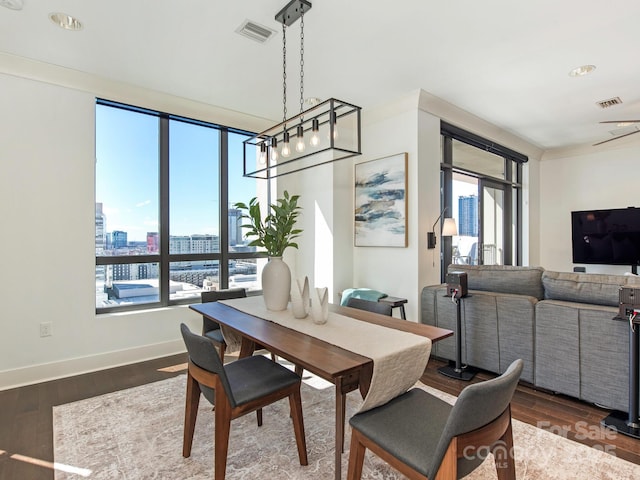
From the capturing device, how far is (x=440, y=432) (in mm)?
1382

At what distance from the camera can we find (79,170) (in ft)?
10.8

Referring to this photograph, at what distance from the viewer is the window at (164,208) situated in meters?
3.61

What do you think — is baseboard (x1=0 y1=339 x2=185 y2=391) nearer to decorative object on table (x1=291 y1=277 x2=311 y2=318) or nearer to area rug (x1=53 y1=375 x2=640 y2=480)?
area rug (x1=53 y1=375 x2=640 y2=480)

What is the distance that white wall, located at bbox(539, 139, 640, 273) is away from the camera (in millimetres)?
5531

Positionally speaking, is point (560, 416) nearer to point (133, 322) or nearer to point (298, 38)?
point (298, 38)

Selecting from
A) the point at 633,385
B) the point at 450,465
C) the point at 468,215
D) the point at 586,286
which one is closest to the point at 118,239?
the point at 450,465

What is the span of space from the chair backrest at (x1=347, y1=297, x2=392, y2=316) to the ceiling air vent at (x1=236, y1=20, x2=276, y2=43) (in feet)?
7.12

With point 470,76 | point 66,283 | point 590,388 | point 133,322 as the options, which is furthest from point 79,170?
point 590,388

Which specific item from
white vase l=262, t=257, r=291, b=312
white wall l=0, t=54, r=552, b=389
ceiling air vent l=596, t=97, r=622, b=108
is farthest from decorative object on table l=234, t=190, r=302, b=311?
ceiling air vent l=596, t=97, r=622, b=108

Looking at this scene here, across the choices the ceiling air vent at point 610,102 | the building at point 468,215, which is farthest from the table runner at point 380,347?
the ceiling air vent at point 610,102

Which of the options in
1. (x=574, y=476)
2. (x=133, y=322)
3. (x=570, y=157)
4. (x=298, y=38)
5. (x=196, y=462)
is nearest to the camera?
(x=574, y=476)

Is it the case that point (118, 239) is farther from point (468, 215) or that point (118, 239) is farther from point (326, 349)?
point (468, 215)

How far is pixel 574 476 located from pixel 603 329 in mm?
1069

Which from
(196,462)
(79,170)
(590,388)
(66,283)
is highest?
(79,170)
